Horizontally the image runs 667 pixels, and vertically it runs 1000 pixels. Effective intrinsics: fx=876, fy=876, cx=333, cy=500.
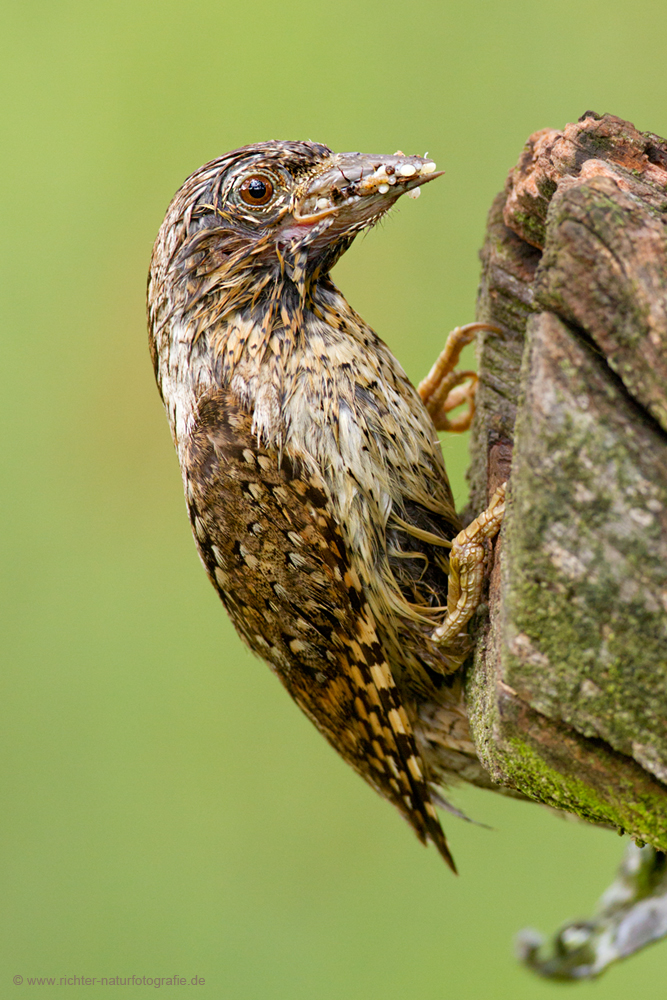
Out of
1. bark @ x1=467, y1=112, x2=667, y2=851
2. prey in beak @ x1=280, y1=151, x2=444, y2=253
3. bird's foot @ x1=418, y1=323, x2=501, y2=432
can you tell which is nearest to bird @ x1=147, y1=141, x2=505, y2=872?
prey in beak @ x1=280, y1=151, x2=444, y2=253

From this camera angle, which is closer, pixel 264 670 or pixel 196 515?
pixel 196 515

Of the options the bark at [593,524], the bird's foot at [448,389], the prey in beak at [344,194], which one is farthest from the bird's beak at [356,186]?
the bark at [593,524]

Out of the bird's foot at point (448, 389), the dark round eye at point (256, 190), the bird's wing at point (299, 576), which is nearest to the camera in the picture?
the bird's wing at point (299, 576)

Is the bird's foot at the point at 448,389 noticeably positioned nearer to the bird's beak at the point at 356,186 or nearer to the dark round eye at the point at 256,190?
the bird's beak at the point at 356,186

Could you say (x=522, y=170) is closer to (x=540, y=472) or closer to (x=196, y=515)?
(x=540, y=472)

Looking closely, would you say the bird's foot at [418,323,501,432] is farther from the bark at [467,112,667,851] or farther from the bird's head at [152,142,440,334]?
the bark at [467,112,667,851]

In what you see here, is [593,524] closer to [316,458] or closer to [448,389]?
[316,458]

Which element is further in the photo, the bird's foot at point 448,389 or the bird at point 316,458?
the bird's foot at point 448,389

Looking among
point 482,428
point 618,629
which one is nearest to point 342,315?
point 482,428
